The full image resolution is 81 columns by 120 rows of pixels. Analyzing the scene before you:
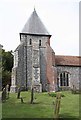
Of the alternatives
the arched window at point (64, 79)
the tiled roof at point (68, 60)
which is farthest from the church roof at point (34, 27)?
the arched window at point (64, 79)

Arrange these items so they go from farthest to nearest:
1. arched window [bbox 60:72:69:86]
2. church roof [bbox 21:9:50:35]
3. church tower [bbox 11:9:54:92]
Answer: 1. church roof [bbox 21:9:50:35]
2. arched window [bbox 60:72:69:86]
3. church tower [bbox 11:9:54:92]

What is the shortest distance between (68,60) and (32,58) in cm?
589

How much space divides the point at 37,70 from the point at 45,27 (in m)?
7.19

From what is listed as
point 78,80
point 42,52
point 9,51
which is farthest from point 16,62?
point 9,51

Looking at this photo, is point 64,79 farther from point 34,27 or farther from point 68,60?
point 34,27

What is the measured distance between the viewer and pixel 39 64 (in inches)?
1586

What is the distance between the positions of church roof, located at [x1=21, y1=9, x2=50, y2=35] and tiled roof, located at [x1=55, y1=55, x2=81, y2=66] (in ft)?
14.9

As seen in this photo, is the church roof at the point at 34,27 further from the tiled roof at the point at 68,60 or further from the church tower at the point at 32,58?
the tiled roof at the point at 68,60

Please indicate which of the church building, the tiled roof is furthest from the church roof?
the tiled roof

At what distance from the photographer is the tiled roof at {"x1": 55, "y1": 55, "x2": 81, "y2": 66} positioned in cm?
4125

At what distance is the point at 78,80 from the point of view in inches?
1642

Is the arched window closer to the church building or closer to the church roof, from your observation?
the church building

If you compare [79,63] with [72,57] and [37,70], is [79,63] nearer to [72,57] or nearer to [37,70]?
[72,57]

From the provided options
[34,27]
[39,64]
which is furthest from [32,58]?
[34,27]
